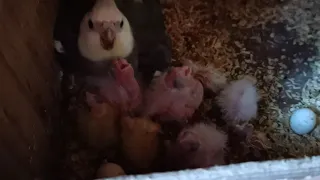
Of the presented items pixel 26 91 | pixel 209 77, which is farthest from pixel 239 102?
pixel 26 91

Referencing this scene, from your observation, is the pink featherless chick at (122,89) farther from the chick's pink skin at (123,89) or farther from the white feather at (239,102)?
the white feather at (239,102)

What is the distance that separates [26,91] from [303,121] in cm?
57

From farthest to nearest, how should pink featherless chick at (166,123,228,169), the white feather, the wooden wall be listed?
1. the white feather
2. pink featherless chick at (166,123,228,169)
3. the wooden wall

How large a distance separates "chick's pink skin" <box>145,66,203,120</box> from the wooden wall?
202mm

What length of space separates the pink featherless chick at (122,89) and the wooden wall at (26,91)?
0.11m

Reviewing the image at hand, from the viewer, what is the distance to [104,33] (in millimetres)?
1088

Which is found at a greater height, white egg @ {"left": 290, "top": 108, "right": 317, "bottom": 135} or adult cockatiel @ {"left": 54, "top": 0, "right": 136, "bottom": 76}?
adult cockatiel @ {"left": 54, "top": 0, "right": 136, "bottom": 76}

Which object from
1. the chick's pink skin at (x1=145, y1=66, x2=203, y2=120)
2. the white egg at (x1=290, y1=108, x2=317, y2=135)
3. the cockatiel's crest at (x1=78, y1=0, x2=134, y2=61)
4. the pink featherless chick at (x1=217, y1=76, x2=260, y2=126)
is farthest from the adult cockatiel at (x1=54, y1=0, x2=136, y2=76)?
the white egg at (x1=290, y1=108, x2=317, y2=135)

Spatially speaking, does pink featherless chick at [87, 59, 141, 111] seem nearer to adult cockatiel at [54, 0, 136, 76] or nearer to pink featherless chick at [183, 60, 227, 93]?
adult cockatiel at [54, 0, 136, 76]

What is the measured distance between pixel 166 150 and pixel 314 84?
0.42m

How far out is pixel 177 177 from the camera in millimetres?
636

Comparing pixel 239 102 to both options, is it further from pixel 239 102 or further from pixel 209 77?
pixel 209 77

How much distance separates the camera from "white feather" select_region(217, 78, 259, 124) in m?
1.11

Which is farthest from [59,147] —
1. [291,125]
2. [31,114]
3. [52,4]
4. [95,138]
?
[291,125]
